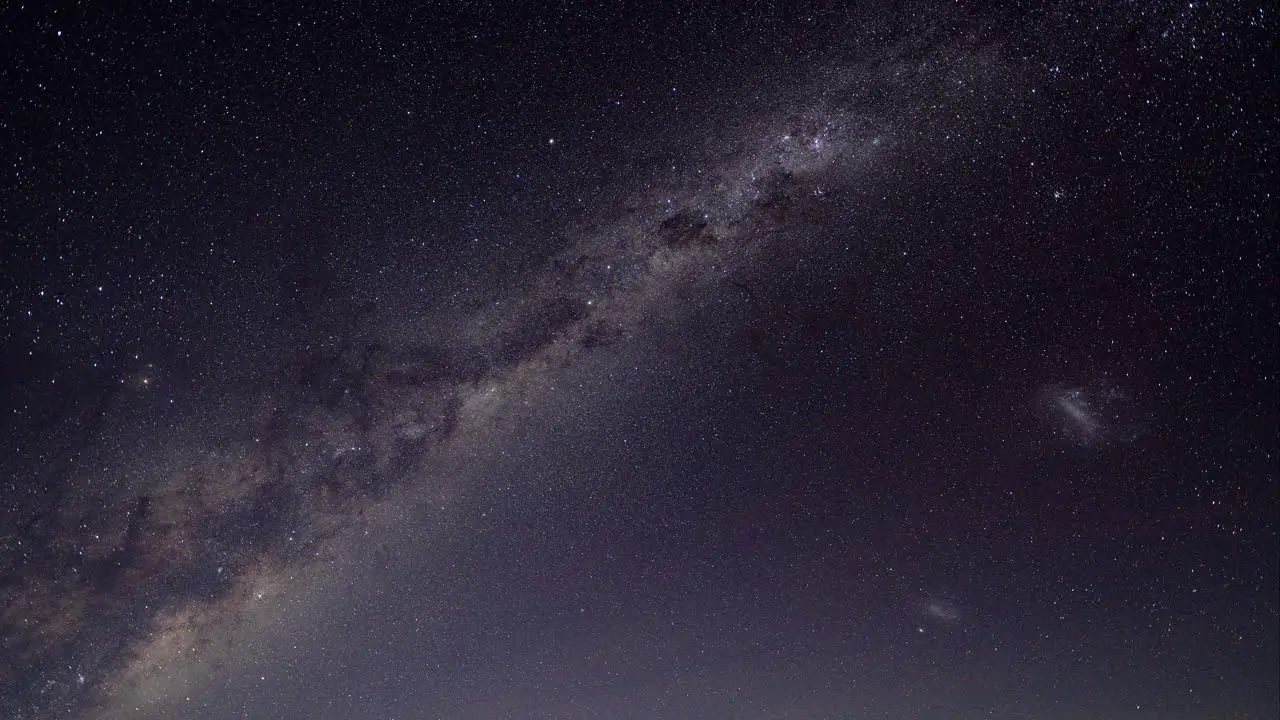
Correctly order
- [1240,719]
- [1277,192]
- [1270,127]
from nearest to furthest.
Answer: [1270,127] → [1277,192] → [1240,719]

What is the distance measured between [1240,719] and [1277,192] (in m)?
39.0

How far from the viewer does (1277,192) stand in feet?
18.3

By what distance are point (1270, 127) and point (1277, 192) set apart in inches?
39.8

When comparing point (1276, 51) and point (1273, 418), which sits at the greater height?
point (1276, 51)

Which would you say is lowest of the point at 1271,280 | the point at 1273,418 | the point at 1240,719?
the point at 1240,719

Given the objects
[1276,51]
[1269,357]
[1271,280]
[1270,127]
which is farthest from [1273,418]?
[1276,51]

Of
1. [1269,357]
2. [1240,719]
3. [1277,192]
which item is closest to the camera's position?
[1277,192]

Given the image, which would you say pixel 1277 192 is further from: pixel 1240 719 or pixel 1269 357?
pixel 1240 719

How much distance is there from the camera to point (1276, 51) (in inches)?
172

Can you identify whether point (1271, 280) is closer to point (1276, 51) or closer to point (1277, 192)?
point (1277, 192)

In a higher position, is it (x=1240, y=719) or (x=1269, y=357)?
(x=1269, y=357)

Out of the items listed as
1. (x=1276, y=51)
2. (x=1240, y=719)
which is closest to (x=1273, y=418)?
(x=1276, y=51)

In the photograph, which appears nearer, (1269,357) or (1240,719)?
(1269,357)

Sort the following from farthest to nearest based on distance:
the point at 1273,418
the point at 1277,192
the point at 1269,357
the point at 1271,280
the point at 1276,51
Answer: the point at 1273,418, the point at 1269,357, the point at 1271,280, the point at 1277,192, the point at 1276,51
